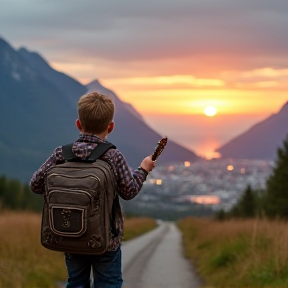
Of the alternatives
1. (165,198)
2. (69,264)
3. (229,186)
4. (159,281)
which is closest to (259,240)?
(159,281)

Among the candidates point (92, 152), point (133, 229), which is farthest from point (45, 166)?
point (133, 229)

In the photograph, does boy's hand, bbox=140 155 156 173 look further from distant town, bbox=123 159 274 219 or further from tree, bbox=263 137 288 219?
distant town, bbox=123 159 274 219

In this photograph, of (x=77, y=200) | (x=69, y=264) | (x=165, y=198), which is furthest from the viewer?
(x=165, y=198)

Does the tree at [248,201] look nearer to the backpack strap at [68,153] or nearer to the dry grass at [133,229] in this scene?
the dry grass at [133,229]

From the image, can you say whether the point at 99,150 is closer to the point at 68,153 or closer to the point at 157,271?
the point at 68,153

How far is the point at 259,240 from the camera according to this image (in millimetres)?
13039

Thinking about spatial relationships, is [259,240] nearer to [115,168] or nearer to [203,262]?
[203,262]

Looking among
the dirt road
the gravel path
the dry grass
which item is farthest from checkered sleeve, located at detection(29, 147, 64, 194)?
the dry grass

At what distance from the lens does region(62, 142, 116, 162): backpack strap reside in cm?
423

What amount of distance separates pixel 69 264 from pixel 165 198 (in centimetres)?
18625

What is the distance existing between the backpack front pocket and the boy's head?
484mm

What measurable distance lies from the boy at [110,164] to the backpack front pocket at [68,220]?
0.21 metres

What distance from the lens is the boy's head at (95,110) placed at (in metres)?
4.17

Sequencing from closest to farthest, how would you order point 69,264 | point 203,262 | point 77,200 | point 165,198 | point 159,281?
point 77,200 → point 69,264 → point 159,281 → point 203,262 → point 165,198
